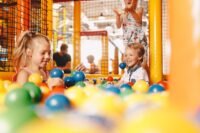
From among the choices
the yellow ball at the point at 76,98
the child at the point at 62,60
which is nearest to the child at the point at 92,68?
the child at the point at 62,60

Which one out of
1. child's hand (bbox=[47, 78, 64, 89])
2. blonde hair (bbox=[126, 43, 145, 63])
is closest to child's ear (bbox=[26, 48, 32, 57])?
child's hand (bbox=[47, 78, 64, 89])

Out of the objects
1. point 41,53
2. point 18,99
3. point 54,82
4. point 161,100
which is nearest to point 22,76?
point 41,53

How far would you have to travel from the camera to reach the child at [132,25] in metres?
2.87

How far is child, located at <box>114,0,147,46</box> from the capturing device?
2.87 metres

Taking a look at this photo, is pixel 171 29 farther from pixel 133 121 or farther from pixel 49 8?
pixel 49 8

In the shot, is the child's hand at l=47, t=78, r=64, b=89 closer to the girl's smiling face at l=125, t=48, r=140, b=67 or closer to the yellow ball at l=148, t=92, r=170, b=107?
the yellow ball at l=148, t=92, r=170, b=107

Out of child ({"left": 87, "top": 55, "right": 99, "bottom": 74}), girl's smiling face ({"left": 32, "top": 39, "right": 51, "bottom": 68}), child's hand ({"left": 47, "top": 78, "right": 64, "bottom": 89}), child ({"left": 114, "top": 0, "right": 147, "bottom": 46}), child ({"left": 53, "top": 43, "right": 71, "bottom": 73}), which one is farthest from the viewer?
child ({"left": 87, "top": 55, "right": 99, "bottom": 74})

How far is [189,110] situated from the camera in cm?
59

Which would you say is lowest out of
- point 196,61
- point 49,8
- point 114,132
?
point 114,132

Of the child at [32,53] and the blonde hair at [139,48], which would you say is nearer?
the child at [32,53]

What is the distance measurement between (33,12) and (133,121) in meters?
2.78

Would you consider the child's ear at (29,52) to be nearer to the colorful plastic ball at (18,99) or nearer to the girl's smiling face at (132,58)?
the girl's smiling face at (132,58)

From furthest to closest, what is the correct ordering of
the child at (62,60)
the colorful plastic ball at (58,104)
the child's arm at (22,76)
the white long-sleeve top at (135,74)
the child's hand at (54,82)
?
the child at (62,60)
the white long-sleeve top at (135,74)
the child's arm at (22,76)
the child's hand at (54,82)
the colorful plastic ball at (58,104)

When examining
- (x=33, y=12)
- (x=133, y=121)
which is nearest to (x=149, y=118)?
(x=133, y=121)
